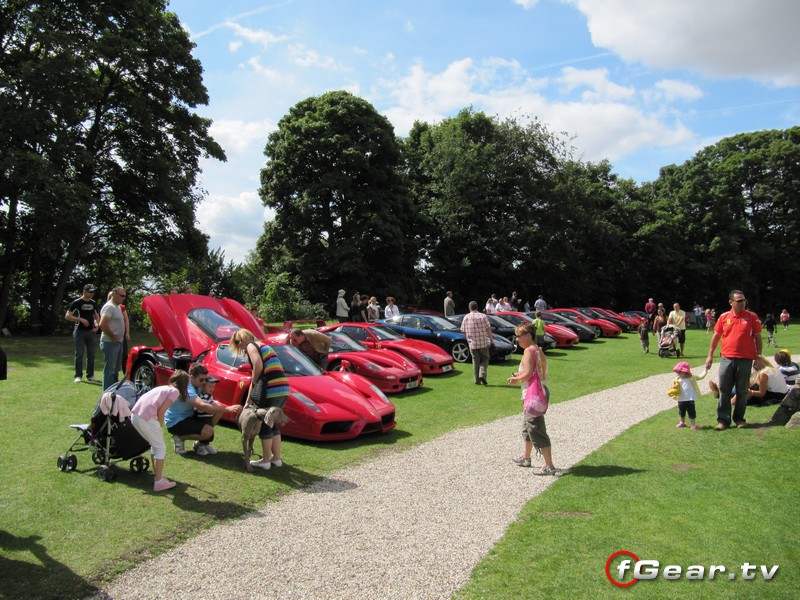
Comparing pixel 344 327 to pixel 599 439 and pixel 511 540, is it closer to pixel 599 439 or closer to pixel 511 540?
pixel 599 439

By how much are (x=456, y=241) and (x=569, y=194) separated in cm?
908

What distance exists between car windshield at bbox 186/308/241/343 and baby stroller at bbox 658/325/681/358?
50.9 ft

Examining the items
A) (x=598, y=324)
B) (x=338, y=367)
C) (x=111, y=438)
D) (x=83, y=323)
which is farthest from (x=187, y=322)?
(x=598, y=324)

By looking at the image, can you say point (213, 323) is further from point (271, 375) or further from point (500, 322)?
point (500, 322)

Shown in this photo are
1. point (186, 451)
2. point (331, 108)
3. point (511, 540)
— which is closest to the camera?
point (511, 540)

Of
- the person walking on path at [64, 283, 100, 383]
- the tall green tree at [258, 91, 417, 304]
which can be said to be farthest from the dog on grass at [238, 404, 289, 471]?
the tall green tree at [258, 91, 417, 304]

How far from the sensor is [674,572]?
13.8ft

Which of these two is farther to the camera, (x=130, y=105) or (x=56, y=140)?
(x=130, y=105)

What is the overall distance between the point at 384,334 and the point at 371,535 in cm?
1013

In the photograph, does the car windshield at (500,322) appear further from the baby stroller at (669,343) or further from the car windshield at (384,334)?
the car windshield at (384,334)

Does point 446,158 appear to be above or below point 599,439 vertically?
above

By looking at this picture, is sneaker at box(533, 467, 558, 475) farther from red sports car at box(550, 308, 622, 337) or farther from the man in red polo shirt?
red sports car at box(550, 308, 622, 337)

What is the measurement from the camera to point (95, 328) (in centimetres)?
1127

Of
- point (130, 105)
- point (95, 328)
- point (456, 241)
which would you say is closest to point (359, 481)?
point (95, 328)
